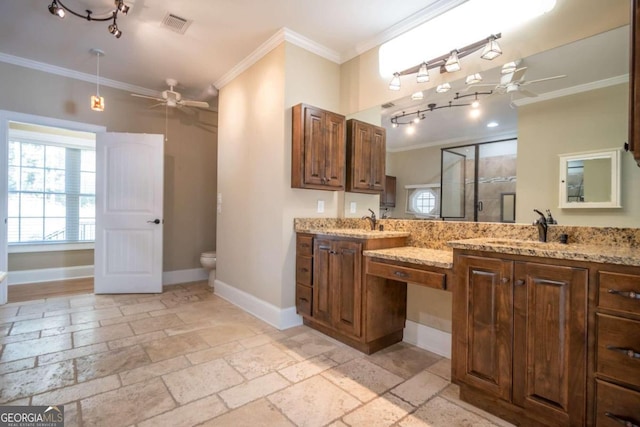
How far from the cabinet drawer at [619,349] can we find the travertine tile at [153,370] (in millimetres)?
2362

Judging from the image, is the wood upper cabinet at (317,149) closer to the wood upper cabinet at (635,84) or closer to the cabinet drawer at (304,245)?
the cabinet drawer at (304,245)

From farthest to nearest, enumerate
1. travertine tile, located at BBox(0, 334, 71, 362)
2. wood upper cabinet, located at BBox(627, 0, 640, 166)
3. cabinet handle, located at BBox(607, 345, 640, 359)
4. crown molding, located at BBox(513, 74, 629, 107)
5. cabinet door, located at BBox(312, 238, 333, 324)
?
cabinet door, located at BBox(312, 238, 333, 324)
travertine tile, located at BBox(0, 334, 71, 362)
crown molding, located at BBox(513, 74, 629, 107)
wood upper cabinet, located at BBox(627, 0, 640, 166)
cabinet handle, located at BBox(607, 345, 640, 359)

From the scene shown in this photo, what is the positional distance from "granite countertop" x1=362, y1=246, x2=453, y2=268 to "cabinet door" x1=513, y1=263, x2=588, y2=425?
0.44 meters

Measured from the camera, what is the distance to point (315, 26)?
2773 mm

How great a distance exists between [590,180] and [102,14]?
3.91 metres

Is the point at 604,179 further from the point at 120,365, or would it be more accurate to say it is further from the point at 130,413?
the point at 120,365

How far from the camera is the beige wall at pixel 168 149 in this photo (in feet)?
12.1

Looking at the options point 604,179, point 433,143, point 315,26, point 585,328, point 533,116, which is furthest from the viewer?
point 315,26

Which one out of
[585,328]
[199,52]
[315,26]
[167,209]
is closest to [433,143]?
[315,26]

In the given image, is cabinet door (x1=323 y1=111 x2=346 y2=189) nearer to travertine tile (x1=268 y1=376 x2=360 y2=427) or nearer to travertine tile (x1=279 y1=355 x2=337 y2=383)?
travertine tile (x1=279 y1=355 x2=337 y2=383)

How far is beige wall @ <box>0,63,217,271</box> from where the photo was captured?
369 cm

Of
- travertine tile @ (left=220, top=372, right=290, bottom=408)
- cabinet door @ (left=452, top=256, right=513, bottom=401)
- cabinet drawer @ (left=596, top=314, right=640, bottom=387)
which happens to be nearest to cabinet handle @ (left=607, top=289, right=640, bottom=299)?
cabinet drawer @ (left=596, top=314, right=640, bottom=387)

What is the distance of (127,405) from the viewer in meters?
1.71

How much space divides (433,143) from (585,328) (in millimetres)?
1667
